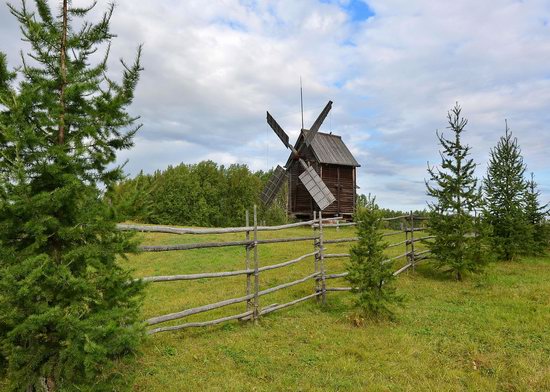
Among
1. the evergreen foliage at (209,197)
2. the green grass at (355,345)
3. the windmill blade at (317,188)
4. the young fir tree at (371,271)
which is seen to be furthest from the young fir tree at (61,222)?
the evergreen foliage at (209,197)

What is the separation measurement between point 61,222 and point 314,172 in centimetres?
2152

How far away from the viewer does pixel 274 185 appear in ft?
93.6

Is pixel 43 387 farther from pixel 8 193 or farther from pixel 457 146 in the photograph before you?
pixel 457 146

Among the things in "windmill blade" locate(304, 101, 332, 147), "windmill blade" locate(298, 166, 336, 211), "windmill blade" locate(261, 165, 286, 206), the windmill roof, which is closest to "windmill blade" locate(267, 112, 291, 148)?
the windmill roof

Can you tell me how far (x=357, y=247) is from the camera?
790 centimetres

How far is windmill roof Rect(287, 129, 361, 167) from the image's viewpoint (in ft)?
86.2

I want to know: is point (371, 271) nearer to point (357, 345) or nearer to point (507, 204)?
point (357, 345)

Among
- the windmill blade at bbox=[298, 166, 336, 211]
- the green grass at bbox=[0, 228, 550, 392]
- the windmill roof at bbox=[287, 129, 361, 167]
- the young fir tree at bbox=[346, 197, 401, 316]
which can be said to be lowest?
the green grass at bbox=[0, 228, 550, 392]

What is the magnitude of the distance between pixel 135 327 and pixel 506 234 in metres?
16.1

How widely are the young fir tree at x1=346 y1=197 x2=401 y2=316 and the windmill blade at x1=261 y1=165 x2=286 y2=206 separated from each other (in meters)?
20.1

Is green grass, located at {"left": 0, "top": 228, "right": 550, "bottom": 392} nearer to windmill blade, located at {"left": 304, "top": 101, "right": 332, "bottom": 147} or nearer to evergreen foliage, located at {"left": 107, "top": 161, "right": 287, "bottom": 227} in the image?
windmill blade, located at {"left": 304, "top": 101, "right": 332, "bottom": 147}

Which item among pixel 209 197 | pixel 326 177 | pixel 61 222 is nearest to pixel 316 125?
pixel 326 177

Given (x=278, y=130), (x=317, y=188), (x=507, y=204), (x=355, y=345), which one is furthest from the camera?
(x=278, y=130)

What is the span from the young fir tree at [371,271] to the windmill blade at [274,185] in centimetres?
2009
